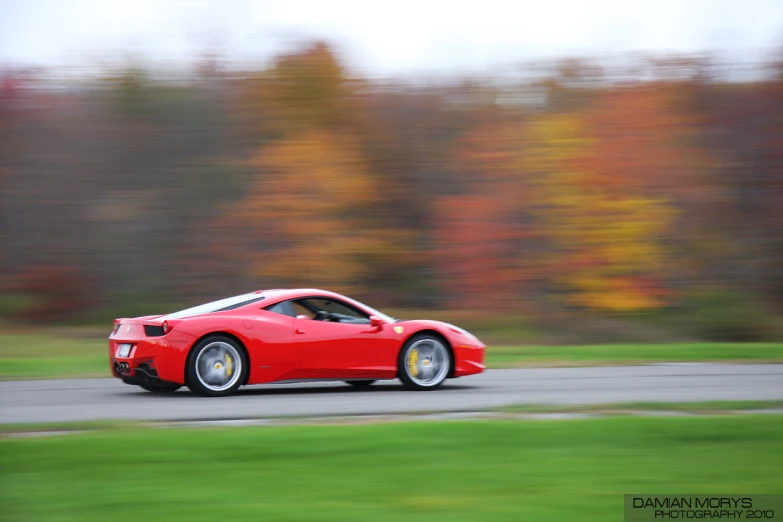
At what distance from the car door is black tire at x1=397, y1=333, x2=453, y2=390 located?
0.13 m

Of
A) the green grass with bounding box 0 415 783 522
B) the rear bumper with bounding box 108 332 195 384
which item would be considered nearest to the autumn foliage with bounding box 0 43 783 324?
the rear bumper with bounding box 108 332 195 384

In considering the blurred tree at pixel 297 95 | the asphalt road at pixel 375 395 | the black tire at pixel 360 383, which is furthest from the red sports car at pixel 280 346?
the blurred tree at pixel 297 95

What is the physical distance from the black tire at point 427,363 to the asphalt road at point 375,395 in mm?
172

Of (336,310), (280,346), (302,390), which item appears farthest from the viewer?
(302,390)

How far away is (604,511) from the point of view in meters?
4.92

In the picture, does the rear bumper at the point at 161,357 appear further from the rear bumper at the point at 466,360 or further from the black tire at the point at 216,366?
the rear bumper at the point at 466,360

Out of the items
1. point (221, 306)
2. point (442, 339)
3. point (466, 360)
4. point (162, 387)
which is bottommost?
point (162, 387)

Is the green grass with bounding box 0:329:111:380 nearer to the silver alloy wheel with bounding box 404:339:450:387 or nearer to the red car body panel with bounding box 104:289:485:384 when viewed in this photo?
the red car body panel with bounding box 104:289:485:384

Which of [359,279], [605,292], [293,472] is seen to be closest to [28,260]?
[359,279]

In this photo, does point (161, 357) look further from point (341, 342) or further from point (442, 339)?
point (442, 339)

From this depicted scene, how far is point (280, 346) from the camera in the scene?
10.3 meters

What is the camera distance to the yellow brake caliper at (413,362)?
1090 cm

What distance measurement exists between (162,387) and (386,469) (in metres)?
5.44

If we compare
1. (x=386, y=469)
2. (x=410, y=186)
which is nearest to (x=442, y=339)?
(x=386, y=469)
